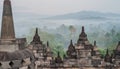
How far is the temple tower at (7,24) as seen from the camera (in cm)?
2162

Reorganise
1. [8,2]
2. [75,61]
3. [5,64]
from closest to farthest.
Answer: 1. [5,64]
2. [8,2]
3. [75,61]

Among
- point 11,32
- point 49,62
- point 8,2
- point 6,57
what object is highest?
point 8,2

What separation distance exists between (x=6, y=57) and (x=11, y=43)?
1247 mm

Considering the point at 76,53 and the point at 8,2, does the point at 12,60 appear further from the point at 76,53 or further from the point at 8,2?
the point at 76,53

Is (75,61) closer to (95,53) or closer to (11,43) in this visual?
(95,53)

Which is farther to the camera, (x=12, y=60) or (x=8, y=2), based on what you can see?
(x=8, y=2)

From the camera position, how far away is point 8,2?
72.4ft

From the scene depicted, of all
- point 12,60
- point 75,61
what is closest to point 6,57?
point 12,60

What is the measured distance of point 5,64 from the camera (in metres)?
20.6

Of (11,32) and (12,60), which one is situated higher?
(11,32)

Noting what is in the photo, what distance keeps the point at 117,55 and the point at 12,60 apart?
14611 millimetres

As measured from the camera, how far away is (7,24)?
2173 cm

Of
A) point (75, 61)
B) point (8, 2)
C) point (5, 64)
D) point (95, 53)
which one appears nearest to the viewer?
point (5, 64)

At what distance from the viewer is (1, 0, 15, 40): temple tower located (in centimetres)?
2162
